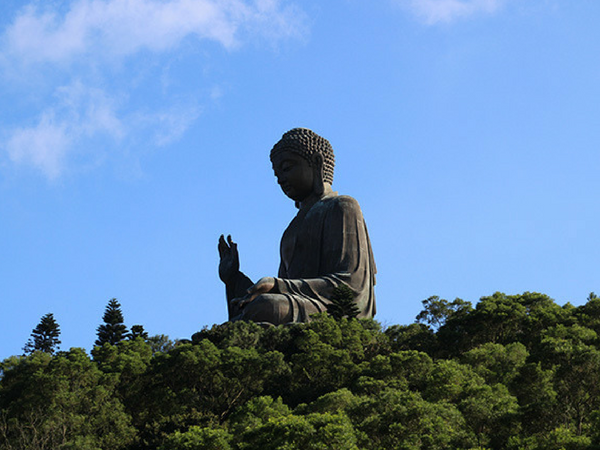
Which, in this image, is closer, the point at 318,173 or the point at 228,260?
the point at 228,260

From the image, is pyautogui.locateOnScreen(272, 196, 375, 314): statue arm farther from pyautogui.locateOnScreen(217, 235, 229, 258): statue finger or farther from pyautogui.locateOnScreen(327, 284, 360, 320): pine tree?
pyautogui.locateOnScreen(217, 235, 229, 258): statue finger

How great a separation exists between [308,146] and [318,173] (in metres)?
0.67

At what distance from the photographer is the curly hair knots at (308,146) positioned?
23156mm

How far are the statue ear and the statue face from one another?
0.31 ft

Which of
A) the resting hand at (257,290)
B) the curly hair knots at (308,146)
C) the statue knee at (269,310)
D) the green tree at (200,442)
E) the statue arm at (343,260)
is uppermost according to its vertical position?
the curly hair knots at (308,146)

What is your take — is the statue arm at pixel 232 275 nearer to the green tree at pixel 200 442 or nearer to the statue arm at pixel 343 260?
the statue arm at pixel 343 260

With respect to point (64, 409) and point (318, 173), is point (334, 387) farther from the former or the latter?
point (318, 173)

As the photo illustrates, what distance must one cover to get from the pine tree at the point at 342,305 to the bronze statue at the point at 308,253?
0.22 m

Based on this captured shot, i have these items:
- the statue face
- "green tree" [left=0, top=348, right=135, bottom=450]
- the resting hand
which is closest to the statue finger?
the statue face

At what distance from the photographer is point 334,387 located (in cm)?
1658

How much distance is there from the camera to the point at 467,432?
12.5m

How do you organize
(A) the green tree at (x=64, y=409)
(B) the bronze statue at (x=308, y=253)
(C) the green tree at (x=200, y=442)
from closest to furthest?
1. (C) the green tree at (x=200, y=442)
2. (A) the green tree at (x=64, y=409)
3. (B) the bronze statue at (x=308, y=253)

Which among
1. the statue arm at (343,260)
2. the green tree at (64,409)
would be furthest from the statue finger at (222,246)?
the green tree at (64,409)

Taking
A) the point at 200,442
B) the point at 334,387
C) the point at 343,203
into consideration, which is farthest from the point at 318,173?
the point at 200,442
